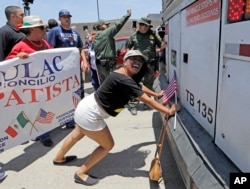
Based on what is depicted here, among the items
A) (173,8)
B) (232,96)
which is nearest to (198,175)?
(232,96)

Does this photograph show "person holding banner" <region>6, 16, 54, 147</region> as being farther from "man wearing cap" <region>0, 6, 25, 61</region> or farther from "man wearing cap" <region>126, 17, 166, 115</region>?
"man wearing cap" <region>126, 17, 166, 115</region>

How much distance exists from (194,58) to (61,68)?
2017 mm

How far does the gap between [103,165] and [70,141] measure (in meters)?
0.48

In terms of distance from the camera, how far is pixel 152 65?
5363 millimetres

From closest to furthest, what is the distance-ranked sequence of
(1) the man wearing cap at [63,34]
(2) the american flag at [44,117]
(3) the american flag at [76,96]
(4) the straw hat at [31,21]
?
(4) the straw hat at [31,21]
(2) the american flag at [44,117]
(3) the american flag at [76,96]
(1) the man wearing cap at [63,34]

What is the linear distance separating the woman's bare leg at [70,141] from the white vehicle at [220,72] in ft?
3.95

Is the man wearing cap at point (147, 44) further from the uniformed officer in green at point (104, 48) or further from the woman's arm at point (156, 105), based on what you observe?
the woman's arm at point (156, 105)

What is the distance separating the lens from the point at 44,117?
3.76m

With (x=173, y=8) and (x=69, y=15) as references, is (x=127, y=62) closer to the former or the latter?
(x=173, y=8)

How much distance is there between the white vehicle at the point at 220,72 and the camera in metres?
1.58

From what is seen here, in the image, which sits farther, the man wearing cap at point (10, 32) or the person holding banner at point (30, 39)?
the man wearing cap at point (10, 32)

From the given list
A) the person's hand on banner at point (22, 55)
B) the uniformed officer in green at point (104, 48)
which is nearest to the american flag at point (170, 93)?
the person's hand on banner at point (22, 55)

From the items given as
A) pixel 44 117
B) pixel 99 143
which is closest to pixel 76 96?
pixel 44 117

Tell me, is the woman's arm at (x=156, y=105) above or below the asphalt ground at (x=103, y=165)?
above
